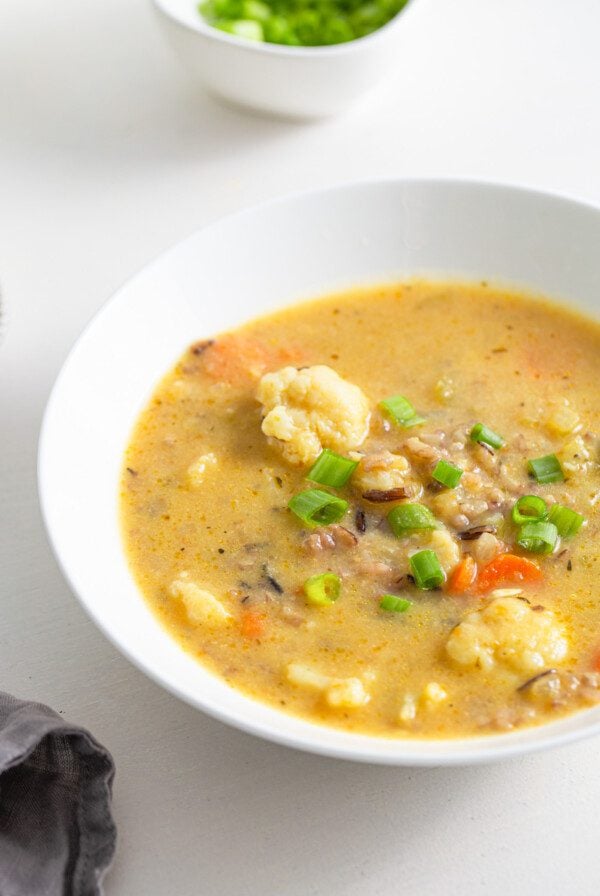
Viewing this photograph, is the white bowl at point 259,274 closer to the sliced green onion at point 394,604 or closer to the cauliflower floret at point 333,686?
the cauliflower floret at point 333,686

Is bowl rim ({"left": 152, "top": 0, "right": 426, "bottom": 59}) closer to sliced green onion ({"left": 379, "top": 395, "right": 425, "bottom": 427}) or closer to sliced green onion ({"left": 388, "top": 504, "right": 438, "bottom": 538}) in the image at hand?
sliced green onion ({"left": 379, "top": 395, "right": 425, "bottom": 427})

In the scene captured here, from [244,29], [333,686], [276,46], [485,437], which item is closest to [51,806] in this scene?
[333,686]

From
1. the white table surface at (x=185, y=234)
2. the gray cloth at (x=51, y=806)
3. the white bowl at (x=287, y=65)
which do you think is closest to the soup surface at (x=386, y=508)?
the white table surface at (x=185, y=234)

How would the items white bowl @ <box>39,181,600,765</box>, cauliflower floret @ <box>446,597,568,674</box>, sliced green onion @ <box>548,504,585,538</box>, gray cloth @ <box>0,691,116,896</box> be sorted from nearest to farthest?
gray cloth @ <box>0,691,116,896</box>
cauliflower floret @ <box>446,597,568,674</box>
sliced green onion @ <box>548,504,585,538</box>
white bowl @ <box>39,181,600,765</box>

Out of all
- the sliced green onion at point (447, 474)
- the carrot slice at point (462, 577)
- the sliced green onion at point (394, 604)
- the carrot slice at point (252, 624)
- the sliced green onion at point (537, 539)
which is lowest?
the carrot slice at point (252, 624)

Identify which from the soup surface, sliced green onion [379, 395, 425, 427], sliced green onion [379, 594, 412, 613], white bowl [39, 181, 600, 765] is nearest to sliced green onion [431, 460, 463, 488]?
the soup surface

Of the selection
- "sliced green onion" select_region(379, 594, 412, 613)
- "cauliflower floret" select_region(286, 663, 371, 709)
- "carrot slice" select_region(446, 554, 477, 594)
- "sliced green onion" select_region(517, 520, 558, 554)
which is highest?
"sliced green onion" select_region(517, 520, 558, 554)
